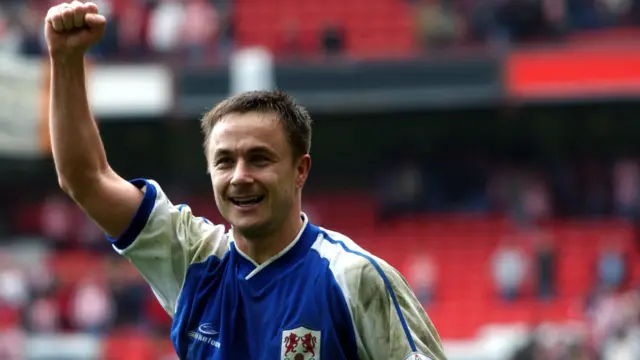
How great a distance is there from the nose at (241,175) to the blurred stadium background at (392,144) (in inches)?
511

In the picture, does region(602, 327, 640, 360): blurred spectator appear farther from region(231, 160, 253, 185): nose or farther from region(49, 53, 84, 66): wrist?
region(49, 53, 84, 66): wrist

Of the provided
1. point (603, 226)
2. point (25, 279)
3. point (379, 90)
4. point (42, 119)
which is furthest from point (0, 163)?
point (603, 226)

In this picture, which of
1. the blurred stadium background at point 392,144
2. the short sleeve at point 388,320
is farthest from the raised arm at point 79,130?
the blurred stadium background at point 392,144

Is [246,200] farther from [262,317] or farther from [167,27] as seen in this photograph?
[167,27]

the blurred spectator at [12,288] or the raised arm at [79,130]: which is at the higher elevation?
the raised arm at [79,130]

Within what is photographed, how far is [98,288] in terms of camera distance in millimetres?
16828

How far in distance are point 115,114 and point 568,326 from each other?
7.94 metres

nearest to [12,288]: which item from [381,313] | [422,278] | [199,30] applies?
[199,30]

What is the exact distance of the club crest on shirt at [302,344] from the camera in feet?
10.5

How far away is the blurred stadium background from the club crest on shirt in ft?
42.3

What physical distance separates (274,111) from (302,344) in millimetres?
573

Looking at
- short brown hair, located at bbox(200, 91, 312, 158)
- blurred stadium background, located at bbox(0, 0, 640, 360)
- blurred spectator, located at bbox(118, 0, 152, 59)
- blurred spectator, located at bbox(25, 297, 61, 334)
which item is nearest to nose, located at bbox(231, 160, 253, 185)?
short brown hair, located at bbox(200, 91, 312, 158)

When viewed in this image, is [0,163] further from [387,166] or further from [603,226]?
[603,226]

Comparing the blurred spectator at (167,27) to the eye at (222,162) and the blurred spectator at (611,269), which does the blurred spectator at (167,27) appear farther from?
the eye at (222,162)
